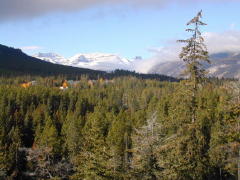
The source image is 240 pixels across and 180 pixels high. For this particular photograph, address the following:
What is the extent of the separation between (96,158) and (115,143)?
1974 inches

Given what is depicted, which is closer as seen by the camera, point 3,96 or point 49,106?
point 3,96

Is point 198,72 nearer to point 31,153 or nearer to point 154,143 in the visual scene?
point 154,143

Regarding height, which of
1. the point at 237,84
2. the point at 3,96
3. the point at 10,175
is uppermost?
the point at 237,84

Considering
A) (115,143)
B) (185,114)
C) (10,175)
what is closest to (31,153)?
(10,175)

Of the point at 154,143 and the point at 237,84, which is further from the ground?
the point at 237,84

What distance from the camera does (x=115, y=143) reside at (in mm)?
74000

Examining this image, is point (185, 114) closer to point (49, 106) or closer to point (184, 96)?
point (184, 96)

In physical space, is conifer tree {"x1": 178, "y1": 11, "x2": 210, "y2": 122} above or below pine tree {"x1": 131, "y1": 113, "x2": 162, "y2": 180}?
above

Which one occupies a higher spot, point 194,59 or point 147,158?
point 194,59

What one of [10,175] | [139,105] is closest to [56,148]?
[10,175]

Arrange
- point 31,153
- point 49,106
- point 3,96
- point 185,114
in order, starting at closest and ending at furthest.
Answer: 1. point 185,114
2. point 31,153
3. point 3,96
4. point 49,106

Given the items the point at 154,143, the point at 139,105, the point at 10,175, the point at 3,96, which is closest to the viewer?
the point at 154,143

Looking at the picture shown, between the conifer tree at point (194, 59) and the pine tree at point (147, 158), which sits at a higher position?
the conifer tree at point (194, 59)

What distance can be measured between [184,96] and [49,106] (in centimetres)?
11805
